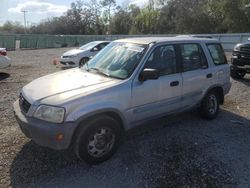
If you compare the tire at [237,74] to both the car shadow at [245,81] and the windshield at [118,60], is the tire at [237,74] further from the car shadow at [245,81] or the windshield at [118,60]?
the windshield at [118,60]

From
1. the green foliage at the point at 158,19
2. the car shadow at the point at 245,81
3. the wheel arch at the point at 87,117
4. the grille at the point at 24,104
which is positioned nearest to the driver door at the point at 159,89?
the wheel arch at the point at 87,117

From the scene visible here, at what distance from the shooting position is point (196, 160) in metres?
4.62

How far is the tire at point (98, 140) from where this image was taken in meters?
4.20

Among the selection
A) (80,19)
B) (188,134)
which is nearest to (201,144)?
(188,134)

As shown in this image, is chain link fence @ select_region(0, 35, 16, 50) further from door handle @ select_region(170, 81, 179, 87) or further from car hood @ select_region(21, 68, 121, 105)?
door handle @ select_region(170, 81, 179, 87)

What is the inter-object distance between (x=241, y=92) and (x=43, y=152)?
6.56 metres

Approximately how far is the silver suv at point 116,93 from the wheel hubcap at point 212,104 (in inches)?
1.6

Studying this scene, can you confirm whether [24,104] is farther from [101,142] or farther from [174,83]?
[174,83]

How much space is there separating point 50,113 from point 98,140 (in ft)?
2.69

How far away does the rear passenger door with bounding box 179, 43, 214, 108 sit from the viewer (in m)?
5.62

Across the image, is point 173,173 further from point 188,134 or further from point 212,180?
point 188,134

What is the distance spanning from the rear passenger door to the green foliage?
119ft

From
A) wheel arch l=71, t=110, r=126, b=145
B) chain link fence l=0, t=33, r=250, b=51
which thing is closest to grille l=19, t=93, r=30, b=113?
wheel arch l=71, t=110, r=126, b=145

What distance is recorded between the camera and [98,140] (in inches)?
173
